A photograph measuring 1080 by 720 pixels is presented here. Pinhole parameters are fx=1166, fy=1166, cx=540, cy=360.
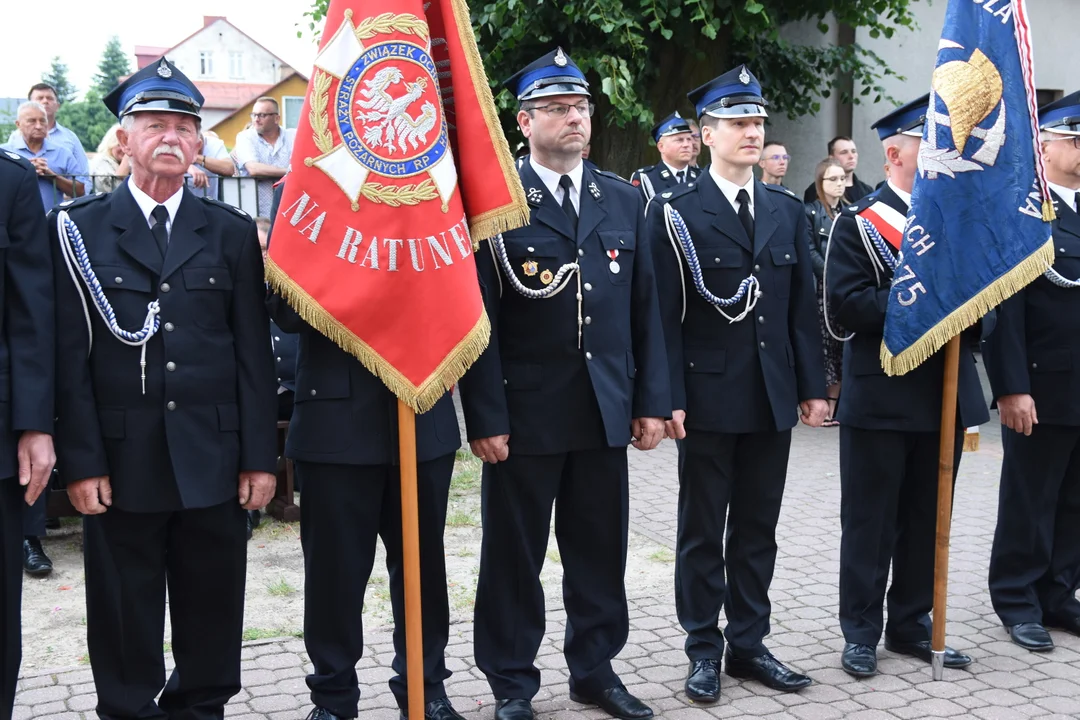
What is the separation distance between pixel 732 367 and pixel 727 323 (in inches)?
6.8

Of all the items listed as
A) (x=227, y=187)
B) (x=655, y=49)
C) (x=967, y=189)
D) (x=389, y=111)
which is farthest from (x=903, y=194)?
(x=655, y=49)

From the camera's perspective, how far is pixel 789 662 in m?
4.71

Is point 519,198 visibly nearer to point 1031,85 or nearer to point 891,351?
point 891,351

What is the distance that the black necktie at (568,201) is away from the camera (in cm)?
419

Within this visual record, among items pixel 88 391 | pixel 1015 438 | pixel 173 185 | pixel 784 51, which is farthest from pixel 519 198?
pixel 784 51

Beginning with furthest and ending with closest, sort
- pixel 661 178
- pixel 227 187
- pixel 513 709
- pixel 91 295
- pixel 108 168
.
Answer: pixel 108 168 → pixel 227 187 → pixel 661 178 → pixel 513 709 → pixel 91 295

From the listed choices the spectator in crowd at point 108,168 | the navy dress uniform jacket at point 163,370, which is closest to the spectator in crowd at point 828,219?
the spectator in crowd at point 108,168

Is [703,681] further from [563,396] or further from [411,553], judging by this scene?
[411,553]

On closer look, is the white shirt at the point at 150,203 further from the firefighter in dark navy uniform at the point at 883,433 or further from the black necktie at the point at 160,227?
the firefighter in dark navy uniform at the point at 883,433

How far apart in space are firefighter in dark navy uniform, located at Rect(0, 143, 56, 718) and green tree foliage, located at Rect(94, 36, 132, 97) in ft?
259

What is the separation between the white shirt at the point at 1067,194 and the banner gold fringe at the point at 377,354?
283cm

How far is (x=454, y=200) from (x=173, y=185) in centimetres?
88

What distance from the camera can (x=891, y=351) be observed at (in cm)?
453

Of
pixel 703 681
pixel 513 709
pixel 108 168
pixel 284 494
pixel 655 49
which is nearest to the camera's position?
pixel 513 709
